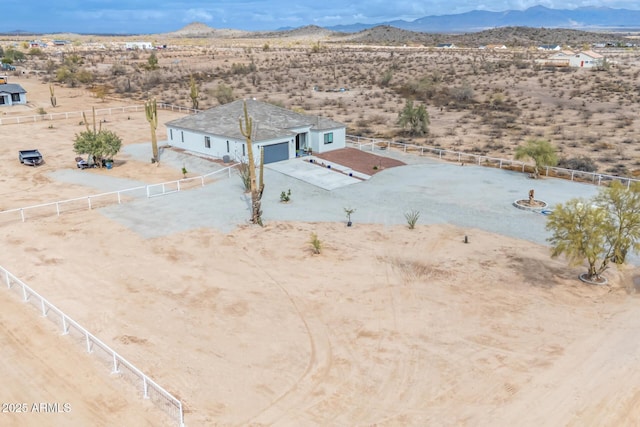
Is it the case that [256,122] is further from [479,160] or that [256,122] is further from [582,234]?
[582,234]

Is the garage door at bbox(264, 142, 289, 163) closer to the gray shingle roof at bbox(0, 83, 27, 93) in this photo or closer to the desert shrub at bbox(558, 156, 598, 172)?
the desert shrub at bbox(558, 156, 598, 172)

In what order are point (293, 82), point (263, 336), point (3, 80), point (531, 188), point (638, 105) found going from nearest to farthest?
1. point (263, 336)
2. point (531, 188)
3. point (638, 105)
4. point (3, 80)
5. point (293, 82)

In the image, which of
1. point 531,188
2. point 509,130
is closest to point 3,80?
point 509,130

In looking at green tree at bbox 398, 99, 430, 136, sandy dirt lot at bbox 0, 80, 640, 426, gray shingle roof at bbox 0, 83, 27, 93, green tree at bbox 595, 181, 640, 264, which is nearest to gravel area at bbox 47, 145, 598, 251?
sandy dirt lot at bbox 0, 80, 640, 426

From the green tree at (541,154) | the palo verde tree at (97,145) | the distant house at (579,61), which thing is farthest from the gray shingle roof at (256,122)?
the distant house at (579,61)

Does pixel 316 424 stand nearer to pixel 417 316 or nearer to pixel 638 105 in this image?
pixel 417 316
